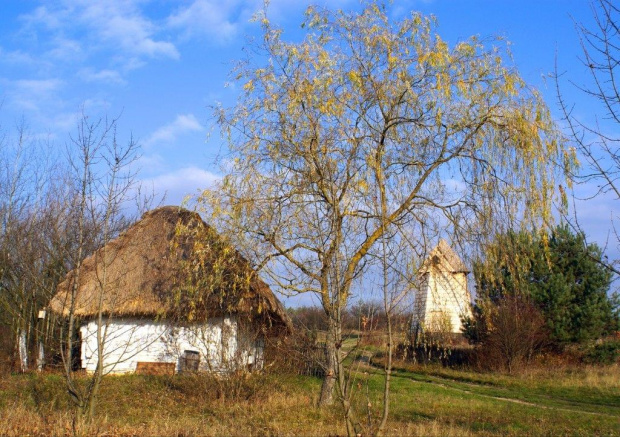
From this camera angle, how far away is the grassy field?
7.91m

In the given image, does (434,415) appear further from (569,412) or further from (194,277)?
(194,277)

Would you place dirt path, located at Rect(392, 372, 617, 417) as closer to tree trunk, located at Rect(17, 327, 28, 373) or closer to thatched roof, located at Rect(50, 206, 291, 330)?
thatched roof, located at Rect(50, 206, 291, 330)

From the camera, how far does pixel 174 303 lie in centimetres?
1207

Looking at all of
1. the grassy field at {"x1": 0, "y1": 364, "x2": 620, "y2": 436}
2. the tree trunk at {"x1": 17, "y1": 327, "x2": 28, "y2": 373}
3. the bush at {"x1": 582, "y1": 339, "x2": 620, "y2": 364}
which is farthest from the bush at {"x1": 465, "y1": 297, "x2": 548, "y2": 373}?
the tree trunk at {"x1": 17, "y1": 327, "x2": 28, "y2": 373}

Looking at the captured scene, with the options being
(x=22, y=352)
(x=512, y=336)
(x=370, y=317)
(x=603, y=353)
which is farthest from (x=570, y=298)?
(x=22, y=352)

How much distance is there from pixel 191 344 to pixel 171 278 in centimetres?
312

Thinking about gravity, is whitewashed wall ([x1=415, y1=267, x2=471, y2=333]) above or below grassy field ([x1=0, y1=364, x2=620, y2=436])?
above

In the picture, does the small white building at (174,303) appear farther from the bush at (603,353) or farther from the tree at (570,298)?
the bush at (603,353)

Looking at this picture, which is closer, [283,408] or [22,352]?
[283,408]

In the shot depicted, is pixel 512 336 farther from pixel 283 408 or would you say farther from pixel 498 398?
pixel 283 408

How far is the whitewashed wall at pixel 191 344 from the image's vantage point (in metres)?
11.3

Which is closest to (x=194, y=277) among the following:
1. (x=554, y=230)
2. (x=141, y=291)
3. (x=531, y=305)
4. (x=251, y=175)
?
(x=251, y=175)

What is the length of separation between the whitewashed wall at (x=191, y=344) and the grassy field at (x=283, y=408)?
470 millimetres

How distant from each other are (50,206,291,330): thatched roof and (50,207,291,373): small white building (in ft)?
0.08
